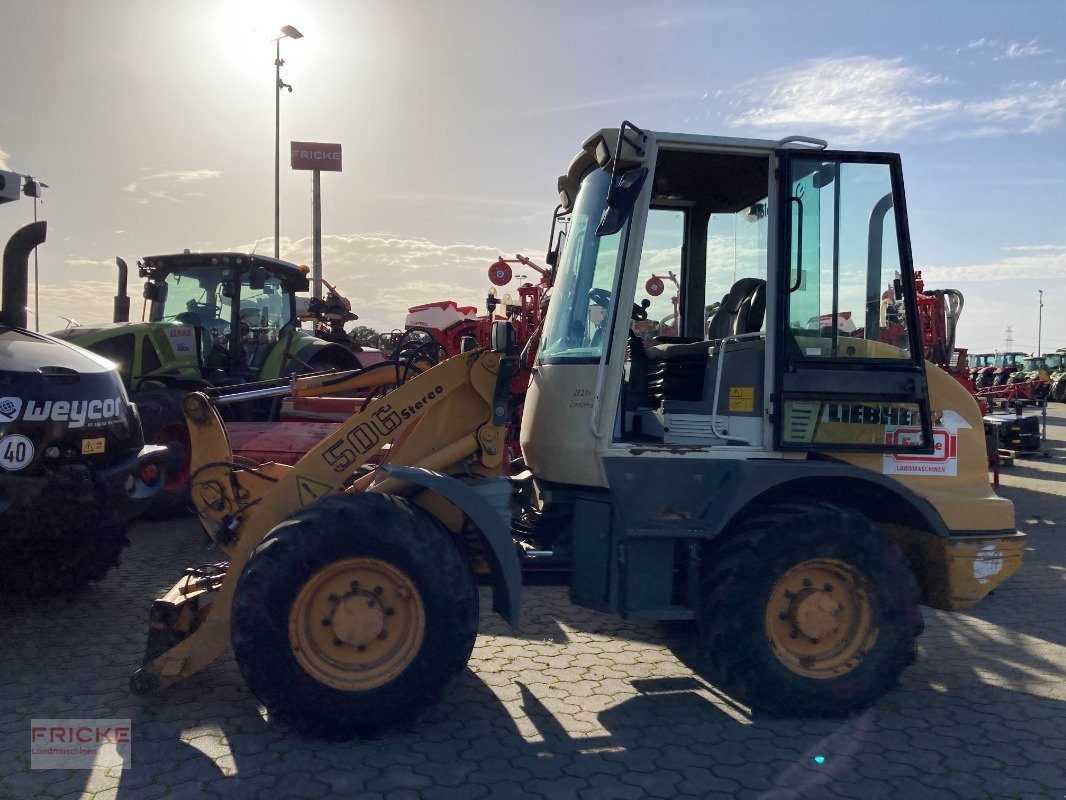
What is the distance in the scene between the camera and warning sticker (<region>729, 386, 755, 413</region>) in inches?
173

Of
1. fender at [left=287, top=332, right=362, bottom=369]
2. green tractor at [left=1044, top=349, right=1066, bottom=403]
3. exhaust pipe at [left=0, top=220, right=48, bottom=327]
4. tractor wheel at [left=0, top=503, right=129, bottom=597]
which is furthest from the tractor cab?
green tractor at [left=1044, top=349, right=1066, bottom=403]

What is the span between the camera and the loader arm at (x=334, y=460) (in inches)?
166

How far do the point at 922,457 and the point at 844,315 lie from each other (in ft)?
2.66

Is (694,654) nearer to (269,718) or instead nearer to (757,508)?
(757,508)

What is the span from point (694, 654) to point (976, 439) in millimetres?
Result: 1914

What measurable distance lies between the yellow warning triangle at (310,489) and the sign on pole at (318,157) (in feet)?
106

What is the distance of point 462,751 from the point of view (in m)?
3.81

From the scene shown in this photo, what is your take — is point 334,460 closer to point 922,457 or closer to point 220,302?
point 922,457

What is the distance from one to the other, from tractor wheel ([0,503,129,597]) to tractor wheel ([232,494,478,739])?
4.66 feet

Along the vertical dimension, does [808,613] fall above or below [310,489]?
below

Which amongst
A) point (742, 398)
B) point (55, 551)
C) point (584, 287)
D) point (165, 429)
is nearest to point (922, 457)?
point (742, 398)

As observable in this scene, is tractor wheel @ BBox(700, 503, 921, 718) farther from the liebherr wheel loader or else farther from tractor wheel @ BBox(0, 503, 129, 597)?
tractor wheel @ BBox(0, 503, 129, 597)

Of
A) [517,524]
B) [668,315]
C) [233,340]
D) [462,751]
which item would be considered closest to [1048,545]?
[668,315]

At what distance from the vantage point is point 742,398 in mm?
4434
